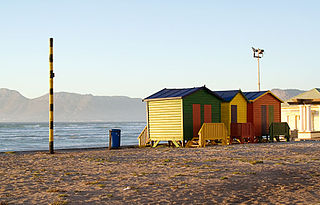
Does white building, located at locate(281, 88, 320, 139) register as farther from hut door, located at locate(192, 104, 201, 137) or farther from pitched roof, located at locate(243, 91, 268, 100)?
hut door, located at locate(192, 104, 201, 137)

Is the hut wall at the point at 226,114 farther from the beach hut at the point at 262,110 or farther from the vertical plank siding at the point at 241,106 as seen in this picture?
the beach hut at the point at 262,110

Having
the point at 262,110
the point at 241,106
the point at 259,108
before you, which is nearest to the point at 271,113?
the point at 262,110

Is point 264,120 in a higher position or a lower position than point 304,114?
lower

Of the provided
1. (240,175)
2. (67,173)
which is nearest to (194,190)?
(240,175)

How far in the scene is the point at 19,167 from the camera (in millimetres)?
15062

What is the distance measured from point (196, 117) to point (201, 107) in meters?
0.76

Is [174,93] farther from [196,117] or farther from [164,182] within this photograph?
[164,182]

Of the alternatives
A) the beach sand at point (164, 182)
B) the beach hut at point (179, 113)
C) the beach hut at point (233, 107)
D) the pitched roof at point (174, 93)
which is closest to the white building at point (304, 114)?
the beach hut at point (233, 107)

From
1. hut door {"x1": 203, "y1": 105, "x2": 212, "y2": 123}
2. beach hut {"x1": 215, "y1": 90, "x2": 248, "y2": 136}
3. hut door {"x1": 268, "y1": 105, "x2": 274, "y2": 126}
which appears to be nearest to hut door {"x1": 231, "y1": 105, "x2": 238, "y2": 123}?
beach hut {"x1": 215, "y1": 90, "x2": 248, "y2": 136}

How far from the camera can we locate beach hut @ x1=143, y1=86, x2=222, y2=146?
25609 millimetres

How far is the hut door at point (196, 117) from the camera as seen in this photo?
2617 cm

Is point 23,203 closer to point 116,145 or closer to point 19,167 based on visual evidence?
point 19,167

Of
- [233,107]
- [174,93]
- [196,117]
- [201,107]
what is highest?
[174,93]

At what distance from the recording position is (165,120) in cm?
2620
